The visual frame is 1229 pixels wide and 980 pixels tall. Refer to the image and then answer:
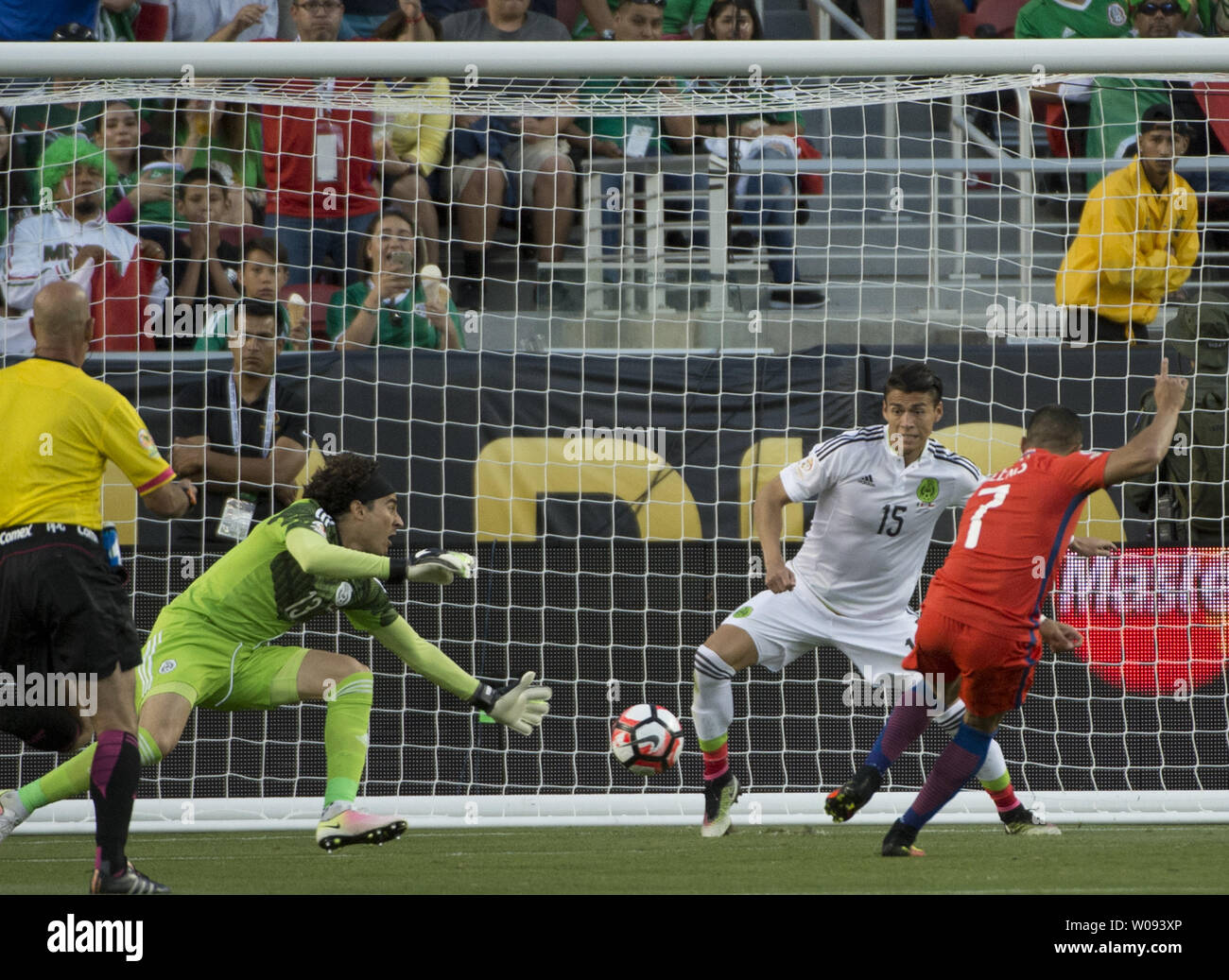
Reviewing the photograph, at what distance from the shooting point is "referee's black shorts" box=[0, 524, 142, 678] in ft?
16.1

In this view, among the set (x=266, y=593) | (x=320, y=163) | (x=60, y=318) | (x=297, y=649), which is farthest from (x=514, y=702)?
(x=320, y=163)

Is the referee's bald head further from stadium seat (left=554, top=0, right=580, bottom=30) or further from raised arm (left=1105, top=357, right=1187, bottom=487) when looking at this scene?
stadium seat (left=554, top=0, right=580, bottom=30)

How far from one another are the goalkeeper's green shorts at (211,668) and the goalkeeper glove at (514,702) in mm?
750

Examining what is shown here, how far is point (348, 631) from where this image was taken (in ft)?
27.4

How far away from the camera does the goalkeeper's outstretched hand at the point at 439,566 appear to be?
5.64 meters

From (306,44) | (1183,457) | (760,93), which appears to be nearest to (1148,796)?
(1183,457)

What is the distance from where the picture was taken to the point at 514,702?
629cm

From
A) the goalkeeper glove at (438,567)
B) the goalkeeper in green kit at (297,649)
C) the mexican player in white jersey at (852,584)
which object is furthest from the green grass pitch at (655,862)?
the goalkeeper glove at (438,567)

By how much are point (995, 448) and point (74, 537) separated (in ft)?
16.1

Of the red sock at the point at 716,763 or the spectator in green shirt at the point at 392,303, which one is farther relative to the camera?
the spectator in green shirt at the point at 392,303

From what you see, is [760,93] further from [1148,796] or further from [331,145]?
[1148,796]

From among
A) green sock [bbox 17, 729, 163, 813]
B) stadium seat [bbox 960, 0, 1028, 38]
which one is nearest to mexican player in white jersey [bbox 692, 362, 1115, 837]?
green sock [bbox 17, 729, 163, 813]

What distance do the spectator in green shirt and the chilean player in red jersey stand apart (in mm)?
3377

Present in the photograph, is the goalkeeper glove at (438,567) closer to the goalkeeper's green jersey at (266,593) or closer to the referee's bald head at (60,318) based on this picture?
the goalkeeper's green jersey at (266,593)
